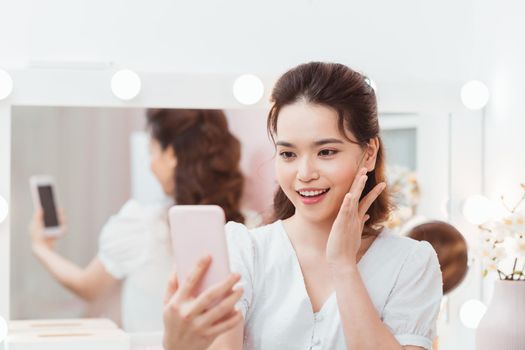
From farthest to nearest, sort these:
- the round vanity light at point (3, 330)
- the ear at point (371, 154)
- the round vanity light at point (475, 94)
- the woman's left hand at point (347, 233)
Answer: the round vanity light at point (475, 94)
the round vanity light at point (3, 330)
the ear at point (371, 154)
the woman's left hand at point (347, 233)

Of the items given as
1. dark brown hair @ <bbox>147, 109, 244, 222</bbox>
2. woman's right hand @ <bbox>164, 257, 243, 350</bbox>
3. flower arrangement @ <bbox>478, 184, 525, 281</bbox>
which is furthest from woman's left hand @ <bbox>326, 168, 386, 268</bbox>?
dark brown hair @ <bbox>147, 109, 244, 222</bbox>

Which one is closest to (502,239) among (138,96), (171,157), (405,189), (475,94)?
(405,189)

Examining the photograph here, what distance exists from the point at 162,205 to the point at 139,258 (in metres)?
0.13

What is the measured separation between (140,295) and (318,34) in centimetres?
75

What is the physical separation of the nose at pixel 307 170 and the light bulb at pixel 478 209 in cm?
90

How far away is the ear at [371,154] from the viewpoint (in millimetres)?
1384

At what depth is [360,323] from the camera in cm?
125

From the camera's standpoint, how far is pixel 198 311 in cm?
107

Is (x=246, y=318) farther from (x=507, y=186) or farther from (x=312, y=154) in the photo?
(x=507, y=186)

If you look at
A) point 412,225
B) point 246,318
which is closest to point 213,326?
point 246,318

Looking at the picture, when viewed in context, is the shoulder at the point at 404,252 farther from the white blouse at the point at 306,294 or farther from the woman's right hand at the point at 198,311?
the woman's right hand at the point at 198,311

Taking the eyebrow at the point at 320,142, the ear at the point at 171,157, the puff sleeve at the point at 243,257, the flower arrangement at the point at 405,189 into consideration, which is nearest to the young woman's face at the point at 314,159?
the eyebrow at the point at 320,142

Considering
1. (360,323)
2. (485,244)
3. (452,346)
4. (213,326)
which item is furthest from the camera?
(452,346)

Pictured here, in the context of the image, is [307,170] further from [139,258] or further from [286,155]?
[139,258]
